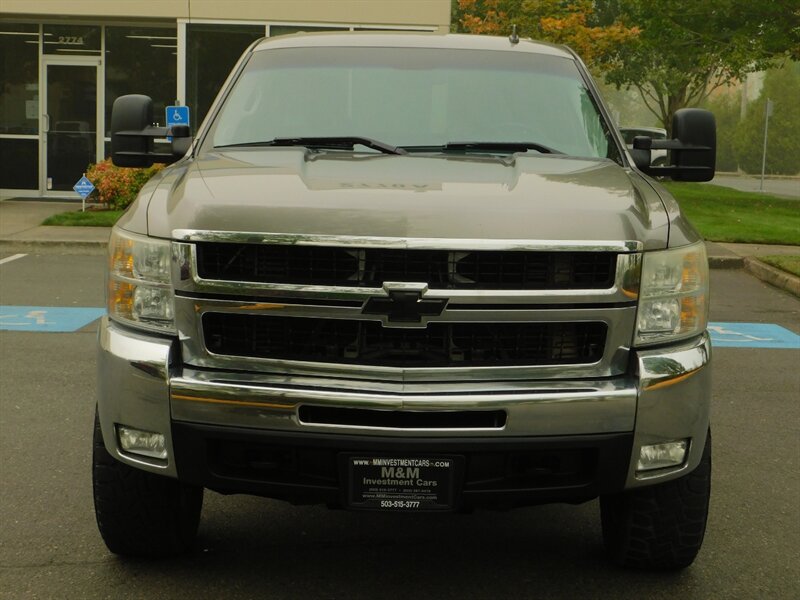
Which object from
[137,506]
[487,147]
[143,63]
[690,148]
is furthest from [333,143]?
[143,63]

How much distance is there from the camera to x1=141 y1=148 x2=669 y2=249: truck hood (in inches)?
145

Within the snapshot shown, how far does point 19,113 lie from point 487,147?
739 inches

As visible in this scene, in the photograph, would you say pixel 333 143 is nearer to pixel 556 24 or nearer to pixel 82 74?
pixel 82 74

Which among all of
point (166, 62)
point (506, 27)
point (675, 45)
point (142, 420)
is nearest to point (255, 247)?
point (142, 420)

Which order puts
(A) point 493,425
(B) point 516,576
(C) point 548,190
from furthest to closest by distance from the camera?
1. (B) point 516,576
2. (C) point 548,190
3. (A) point 493,425

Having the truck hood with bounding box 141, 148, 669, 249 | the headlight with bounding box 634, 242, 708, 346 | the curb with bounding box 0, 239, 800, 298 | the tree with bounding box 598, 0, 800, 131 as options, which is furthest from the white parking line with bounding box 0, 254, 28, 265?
the tree with bounding box 598, 0, 800, 131

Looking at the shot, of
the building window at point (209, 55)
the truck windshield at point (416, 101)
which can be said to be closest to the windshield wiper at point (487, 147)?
the truck windshield at point (416, 101)

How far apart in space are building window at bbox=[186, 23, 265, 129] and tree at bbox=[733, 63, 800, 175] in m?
40.5

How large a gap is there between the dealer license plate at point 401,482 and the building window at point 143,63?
61.3ft

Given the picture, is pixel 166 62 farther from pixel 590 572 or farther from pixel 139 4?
pixel 590 572

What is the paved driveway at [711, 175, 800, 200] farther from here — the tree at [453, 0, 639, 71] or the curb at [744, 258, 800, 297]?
the curb at [744, 258, 800, 297]

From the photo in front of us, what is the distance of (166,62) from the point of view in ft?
71.4

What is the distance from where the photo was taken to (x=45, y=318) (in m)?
10.2

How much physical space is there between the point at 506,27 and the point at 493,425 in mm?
32242
